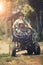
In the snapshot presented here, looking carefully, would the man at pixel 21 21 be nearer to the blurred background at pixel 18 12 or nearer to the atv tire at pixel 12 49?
the blurred background at pixel 18 12

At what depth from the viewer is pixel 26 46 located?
2002 mm

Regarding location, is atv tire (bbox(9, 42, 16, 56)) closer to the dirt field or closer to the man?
the dirt field

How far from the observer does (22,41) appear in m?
1.99

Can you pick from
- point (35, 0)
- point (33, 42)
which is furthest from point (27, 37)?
point (35, 0)

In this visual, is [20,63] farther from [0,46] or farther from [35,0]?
[35,0]

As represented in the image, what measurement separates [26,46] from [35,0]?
41cm

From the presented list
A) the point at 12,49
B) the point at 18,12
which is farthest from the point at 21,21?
the point at 12,49

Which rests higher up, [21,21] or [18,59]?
[21,21]

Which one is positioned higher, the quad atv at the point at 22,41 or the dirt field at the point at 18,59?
the quad atv at the point at 22,41

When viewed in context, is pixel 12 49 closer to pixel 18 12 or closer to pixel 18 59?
pixel 18 59

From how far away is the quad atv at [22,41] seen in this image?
6.48 feet

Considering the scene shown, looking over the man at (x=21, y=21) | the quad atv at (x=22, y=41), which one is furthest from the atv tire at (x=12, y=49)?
the man at (x=21, y=21)

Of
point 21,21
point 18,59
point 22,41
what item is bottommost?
point 18,59

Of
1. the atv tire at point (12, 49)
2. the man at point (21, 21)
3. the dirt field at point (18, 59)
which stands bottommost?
the dirt field at point (18, 59)
